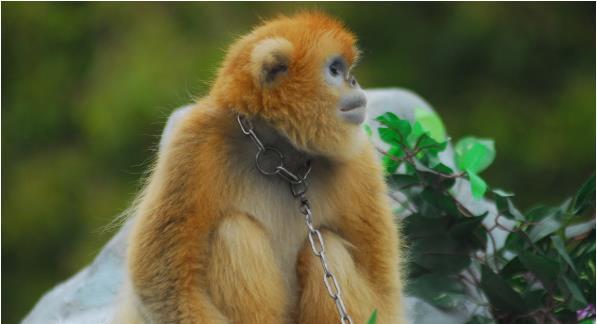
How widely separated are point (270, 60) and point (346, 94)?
41cm

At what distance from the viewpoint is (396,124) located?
6254 millimetres

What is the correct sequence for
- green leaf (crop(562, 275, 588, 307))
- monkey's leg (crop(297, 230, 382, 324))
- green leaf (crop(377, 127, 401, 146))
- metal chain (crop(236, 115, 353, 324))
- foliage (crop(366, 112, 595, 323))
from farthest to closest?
1. green leaf (crop(377, 127, 401, 146))
2. foliage (crop(366, 112, 595, 323))
3. green leaf (crop(562, 275, 588, 307))
4. monkey's leg (crop(297, 230, 382, 324))
5. metal chain (crop(236, 115, 353, 324))

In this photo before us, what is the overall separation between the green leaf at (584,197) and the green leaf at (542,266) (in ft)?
1.23

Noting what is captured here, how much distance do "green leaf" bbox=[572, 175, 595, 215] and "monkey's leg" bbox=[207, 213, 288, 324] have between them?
79.5 inches

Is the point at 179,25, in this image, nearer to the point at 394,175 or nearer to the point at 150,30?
the point at 150,30

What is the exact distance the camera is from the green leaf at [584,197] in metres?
6.18

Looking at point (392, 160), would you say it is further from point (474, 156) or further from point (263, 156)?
point (263, 156)

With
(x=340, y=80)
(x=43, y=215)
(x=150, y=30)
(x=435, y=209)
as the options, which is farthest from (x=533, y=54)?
(x=340, y=80)

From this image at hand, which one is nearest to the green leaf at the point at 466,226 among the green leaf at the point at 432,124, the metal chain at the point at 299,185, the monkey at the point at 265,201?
the green leaf at the point at 432,124

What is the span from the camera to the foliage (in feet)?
20.2

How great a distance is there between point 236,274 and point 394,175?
Result: 5.43ft

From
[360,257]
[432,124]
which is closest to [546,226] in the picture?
[432,124]

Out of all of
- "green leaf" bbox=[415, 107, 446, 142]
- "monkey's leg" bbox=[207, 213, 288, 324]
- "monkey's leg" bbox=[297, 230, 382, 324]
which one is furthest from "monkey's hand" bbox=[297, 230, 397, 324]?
"green leaf" bbox=[415, 107, 446, 142]

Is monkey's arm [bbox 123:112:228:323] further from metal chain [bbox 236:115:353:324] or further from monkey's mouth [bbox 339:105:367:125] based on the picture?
monkey's mouth [bbox 339:105:367:125]
